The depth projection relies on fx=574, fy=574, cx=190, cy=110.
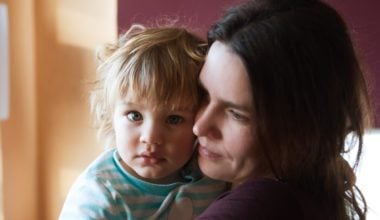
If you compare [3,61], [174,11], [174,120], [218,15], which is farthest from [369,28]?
[3,61]

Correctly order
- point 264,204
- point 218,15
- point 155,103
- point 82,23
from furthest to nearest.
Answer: point 82,23, point 218,15, point 155,103, point 264,204

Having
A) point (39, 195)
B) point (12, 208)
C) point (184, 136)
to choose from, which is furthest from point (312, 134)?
point (39, 195)

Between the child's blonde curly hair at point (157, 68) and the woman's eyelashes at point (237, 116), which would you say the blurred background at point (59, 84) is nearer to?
the child's blonde curly hair at point (157, 68)

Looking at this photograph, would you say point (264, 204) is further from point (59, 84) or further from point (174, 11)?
point (59, 84)

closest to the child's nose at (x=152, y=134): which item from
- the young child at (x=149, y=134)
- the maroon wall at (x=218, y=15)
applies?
the young child at (x=149, y=134)

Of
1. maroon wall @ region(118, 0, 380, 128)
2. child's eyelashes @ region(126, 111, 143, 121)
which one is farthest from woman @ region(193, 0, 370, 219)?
maroon wall @ region(118, 0, 380, 128)

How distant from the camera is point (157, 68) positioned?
1.02 m

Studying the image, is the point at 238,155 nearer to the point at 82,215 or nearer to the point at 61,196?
the point at 82,215

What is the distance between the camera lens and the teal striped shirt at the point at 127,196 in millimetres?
1023

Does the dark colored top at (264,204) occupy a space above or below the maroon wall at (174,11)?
below

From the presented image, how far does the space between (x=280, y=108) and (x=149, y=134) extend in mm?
261

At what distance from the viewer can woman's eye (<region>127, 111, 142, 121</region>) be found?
1038 mm

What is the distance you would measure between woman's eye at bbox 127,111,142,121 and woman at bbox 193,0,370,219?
5.5 inches

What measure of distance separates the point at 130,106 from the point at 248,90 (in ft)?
0.90
